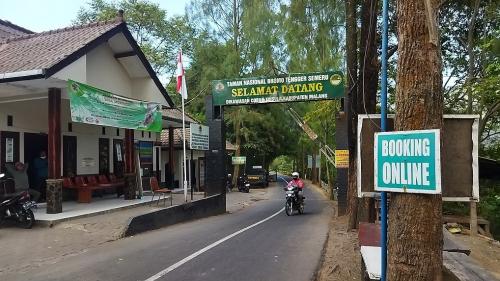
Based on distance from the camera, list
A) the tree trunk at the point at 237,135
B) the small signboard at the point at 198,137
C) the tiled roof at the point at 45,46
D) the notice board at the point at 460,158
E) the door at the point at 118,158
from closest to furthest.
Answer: the notice board at the point at 460,158 → the tiled roof at the point at 45,46 → the small signboard at the point at 198,137 → the door at the point at 118,158 → the tree trunk at the point at 237,135

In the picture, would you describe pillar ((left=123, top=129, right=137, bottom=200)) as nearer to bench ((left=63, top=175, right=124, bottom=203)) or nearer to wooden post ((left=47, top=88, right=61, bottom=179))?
bench ((left=63, top=175, right=124, bottom=203))

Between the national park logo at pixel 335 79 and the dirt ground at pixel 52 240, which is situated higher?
the national park logo at pixel 335 79

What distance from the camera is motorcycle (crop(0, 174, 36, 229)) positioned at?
12.2 m

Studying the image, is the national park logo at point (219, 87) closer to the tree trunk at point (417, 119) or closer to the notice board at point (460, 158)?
the tree trunk at point (417, 119)

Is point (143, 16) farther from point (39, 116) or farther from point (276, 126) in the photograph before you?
point (39, 116)

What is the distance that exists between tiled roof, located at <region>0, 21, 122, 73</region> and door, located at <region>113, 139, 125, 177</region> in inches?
243

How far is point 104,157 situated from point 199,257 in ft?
41.0

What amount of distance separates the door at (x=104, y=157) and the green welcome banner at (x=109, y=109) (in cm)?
338

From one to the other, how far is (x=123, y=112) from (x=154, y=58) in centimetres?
2808

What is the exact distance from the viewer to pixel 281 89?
1891cm

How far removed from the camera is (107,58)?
56.3ft

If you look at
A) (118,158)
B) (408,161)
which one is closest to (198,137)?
(118,158)

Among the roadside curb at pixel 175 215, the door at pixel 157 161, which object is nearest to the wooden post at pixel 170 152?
the door at pixel 157 161

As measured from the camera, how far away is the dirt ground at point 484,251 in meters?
11.8
